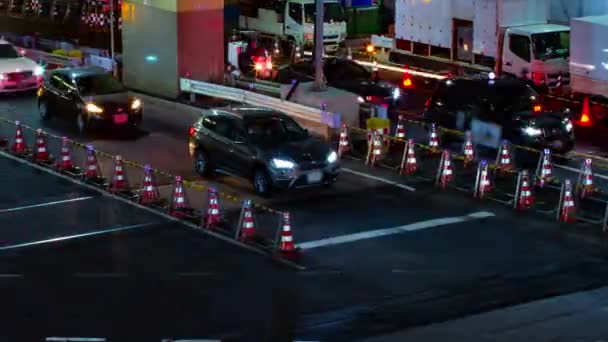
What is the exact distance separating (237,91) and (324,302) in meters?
15.2

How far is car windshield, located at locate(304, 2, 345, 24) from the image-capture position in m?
45.2

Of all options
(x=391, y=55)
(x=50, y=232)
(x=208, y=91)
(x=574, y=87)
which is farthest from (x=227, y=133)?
(x=391, y=55)

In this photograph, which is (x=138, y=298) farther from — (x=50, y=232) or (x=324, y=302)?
(x=50, y=232)

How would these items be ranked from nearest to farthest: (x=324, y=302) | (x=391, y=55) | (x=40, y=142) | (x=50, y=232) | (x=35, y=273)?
1. (x=324, y=302)
2. (x=35, y=273)
3. (x=50, y=232)
4. (x=40, y=142)
5. (x=391, y=55)

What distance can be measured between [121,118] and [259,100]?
3.52 m

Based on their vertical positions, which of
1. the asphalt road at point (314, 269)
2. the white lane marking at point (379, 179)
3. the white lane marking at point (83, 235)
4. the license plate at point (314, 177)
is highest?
the license plate at point (314, 177)

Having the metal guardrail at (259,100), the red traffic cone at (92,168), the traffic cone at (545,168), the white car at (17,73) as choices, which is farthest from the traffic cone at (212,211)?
the white car at (17,73)

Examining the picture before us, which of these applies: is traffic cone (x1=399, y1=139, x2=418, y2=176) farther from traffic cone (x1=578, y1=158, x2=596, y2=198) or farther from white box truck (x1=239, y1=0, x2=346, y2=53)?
white box truck (x1=239, y1=0, x2=346, y2=53)

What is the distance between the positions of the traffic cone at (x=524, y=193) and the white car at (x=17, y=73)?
55.5 ft

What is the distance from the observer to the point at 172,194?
2278 cm

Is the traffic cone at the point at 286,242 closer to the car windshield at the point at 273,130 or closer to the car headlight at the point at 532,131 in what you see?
the car windshield at the point at 273,130

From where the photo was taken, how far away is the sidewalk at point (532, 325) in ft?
52.5

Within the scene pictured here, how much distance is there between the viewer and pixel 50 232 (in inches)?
853

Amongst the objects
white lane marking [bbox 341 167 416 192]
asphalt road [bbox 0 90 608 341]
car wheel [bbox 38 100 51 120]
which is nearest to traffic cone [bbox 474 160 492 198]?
asphalt road [bbox 0 90 608 341]
